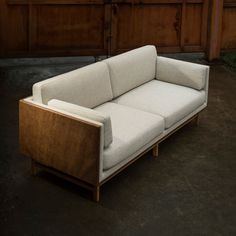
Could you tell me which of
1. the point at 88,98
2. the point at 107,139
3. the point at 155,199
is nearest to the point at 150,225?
the point at 155,199

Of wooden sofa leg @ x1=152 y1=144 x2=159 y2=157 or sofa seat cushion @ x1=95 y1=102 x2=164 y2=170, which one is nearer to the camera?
sofa seat cushion @ x1=95 y1=102 x2=164 y2=170

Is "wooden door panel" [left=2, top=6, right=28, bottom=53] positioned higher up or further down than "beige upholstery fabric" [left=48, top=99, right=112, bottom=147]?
higher up

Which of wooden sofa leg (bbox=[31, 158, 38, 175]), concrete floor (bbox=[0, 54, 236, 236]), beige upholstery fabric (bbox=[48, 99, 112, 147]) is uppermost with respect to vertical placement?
beige upholstery fabric (bbox=[48, 99, 112, 147])

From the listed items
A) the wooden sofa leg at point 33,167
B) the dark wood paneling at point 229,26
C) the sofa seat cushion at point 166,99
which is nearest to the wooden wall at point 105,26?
the dark wood paneling at point 229,26

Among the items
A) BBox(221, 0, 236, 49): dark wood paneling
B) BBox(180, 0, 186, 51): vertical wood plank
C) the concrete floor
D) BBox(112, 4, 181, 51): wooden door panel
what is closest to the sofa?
the concrete floor

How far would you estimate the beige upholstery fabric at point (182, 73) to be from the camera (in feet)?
16.9

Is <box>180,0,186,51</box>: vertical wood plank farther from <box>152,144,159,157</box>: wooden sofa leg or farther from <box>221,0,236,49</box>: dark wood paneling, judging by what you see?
<box>152,144,159,157</box>: wooden sofa leg

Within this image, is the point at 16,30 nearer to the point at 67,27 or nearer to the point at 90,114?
the point at 67,27

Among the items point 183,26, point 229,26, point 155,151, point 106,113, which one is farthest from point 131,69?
point 229,26

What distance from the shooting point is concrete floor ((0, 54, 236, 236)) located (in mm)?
3656

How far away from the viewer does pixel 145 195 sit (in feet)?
13.3

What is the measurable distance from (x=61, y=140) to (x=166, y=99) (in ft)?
4.36

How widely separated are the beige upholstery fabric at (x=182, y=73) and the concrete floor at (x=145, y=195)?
1.48 feet

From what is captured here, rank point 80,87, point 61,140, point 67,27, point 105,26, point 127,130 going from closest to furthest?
point 61,140 → point 127,130 → point 80,87 → point 67,27 → point 105,26
